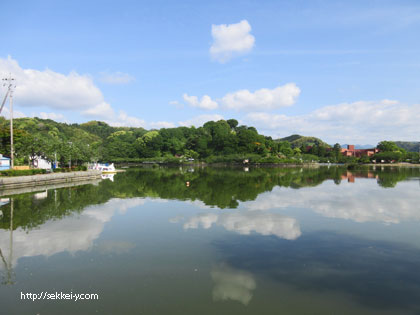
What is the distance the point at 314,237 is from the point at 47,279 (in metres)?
9.46

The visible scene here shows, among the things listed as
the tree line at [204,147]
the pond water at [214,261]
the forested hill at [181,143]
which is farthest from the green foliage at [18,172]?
the forested hill at [181,143]

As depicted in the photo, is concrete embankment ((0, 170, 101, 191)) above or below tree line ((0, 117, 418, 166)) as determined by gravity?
below

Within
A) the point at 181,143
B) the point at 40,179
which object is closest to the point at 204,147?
the point at 181,143

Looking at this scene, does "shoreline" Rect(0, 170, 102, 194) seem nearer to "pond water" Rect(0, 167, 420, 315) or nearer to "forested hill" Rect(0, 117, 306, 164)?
"pond water" Rect(0, 167, 420, 315)

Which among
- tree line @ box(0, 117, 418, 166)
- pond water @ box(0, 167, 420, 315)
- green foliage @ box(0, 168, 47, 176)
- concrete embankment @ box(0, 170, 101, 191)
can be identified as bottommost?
pond water @ box(0, 167, 420, 315)

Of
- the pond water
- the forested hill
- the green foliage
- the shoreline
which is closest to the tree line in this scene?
the forested hill

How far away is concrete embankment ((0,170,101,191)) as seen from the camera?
29300 millimetres

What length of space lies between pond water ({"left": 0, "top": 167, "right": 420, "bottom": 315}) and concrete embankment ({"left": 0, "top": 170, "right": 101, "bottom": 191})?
13616 millimetres

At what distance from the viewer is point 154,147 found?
4631 inches

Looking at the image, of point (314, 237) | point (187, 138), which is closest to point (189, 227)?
point (314, 237)

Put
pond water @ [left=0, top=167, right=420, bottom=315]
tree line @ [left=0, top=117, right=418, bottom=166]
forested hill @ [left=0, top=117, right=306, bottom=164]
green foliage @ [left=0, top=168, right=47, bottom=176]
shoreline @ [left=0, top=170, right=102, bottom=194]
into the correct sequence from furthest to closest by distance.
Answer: forested hill @ [left=0, top=117, right=306, bottom=164], tree line @ [left=0, top=117, right=418, bottom=166], green foliage @ [left=0, top=168, right=47, bottom=176], shoreline @ [left=0, top=170, right=102, bottom=194], pond water @ [left=0, top=167, right=420, bottom=315]

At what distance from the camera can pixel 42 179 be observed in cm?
3409

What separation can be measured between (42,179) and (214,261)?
30.9m

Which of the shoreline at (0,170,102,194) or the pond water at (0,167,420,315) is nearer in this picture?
the pond water at (0,167,420,315)
